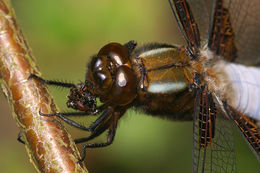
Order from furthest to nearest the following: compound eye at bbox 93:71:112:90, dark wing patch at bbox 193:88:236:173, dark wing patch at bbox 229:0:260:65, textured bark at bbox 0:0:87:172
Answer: dark wing patch at bbox 229:0:260:65 → dark wing patch at bbox 193:88:236:173 → compound eye at bbox 93:71:112:90 → textured bark at bbox 0:0:87:172

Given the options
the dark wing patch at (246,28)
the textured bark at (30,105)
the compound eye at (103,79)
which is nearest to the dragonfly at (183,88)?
the compound eye at (103,79)

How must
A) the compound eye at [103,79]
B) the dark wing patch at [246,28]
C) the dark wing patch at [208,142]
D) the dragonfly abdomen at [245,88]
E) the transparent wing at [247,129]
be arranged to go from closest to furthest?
the compound eye at [103,79]
the dark wing patch at [208,142]
the transparent wing at [247,129]
the dragonfly abdomen at [245,88]
the dark wing patch at [246,28]

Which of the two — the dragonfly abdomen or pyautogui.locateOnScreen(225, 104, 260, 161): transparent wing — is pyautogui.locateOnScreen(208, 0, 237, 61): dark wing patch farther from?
pyautogui.locateOnScreen(225, 104, 260, 161): transparent wing

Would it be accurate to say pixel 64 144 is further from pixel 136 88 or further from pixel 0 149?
pixel 0 149

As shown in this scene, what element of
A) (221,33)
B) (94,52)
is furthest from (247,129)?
(94,52)

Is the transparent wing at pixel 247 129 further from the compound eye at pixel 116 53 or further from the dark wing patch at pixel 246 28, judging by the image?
the compound eye at pixel 116 53

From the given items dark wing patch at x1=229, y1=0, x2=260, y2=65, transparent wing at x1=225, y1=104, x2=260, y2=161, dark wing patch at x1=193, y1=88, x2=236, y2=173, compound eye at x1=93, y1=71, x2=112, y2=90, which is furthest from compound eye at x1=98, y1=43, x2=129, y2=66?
dark wing patch at x1=229, y1=0, x2=260, y2=65

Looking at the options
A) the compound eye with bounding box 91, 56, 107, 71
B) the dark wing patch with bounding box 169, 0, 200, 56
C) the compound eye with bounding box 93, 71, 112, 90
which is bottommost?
the compound eye with bounding box 93, 71, 112, 90
